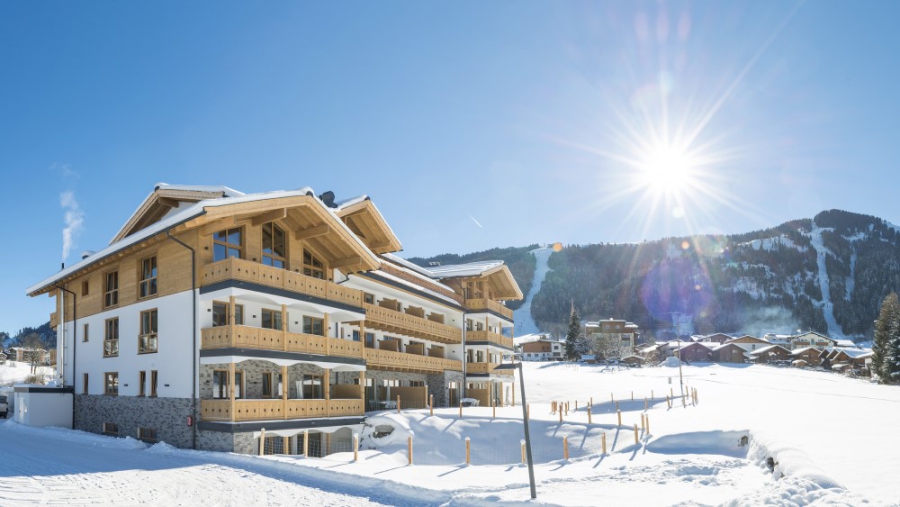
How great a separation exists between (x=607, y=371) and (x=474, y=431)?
198 feet

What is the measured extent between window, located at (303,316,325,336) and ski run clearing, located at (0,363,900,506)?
535 cm

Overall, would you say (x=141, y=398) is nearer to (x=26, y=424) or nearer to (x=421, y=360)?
(x=26, y=424)

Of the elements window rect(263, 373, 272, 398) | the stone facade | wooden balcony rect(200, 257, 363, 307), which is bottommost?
the stone facade

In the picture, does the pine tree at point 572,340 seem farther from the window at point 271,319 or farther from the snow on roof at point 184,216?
the window at point 271,319

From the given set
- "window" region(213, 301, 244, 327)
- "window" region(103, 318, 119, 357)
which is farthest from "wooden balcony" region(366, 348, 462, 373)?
"window" region(103, 318, 119, 357)

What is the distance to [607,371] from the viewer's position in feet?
284

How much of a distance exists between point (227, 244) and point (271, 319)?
396 centimetres

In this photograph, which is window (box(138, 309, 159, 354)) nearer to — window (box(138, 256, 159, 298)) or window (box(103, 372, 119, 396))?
window (box(138, 256, 159, 298))

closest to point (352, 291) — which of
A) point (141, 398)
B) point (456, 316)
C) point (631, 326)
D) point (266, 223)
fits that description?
point (266, 223)

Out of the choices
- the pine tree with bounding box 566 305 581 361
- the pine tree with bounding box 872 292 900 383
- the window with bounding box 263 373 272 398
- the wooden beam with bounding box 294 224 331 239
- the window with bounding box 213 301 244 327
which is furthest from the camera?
the pine tree with bounding box 566 305 581 361

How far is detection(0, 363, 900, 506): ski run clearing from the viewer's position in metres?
14.2

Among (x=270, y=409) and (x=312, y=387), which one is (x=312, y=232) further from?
(x=270, y=409)

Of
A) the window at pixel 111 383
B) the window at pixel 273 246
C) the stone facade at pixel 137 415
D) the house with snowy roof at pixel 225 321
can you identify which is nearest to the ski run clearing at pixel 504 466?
the stone facade at pixel 137 415

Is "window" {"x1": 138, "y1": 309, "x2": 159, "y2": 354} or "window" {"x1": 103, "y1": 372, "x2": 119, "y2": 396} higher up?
"window" {"x1": 138, "y1": 309, "x2": 159, "y2": 354}
